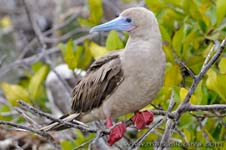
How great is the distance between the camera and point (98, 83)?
11.4ft

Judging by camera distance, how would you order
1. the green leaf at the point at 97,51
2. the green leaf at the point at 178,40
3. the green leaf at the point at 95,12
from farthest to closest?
the green leaf at the point at 95,12 < the green leaf at the point at 97,51 < the green leaf at the point at 178,40

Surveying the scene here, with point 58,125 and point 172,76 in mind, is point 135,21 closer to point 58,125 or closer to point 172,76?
point 172,76

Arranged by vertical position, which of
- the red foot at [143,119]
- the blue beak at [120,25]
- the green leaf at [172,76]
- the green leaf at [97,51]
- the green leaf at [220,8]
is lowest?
the red foot at [143,119]

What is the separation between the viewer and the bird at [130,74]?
10.6 feet

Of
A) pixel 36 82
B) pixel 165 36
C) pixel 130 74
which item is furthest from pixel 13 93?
pixel 130 74

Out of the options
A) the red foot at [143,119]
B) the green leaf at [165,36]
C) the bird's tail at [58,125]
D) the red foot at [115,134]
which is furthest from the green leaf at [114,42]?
the red foot at [115,134]

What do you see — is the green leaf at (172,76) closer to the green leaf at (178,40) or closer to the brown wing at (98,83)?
the green leaf at (178,40)

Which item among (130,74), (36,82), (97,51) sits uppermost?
(130,74)

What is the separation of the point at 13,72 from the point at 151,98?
388cm

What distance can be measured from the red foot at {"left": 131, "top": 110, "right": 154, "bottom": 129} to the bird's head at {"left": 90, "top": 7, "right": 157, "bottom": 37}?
1.44ft

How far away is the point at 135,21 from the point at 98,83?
400mm

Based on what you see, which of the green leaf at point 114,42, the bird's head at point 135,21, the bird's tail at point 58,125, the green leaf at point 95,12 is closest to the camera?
the bird's head at point 135,21

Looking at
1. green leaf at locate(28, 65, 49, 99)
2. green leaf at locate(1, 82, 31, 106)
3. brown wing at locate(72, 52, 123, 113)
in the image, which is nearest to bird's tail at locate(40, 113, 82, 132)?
brown wing at locate(72, 52, 123, 113)

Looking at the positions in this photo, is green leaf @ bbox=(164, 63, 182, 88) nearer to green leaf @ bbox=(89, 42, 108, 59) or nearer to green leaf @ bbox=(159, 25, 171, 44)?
green leaf @ bbox=(159, 25, 171, 44)
